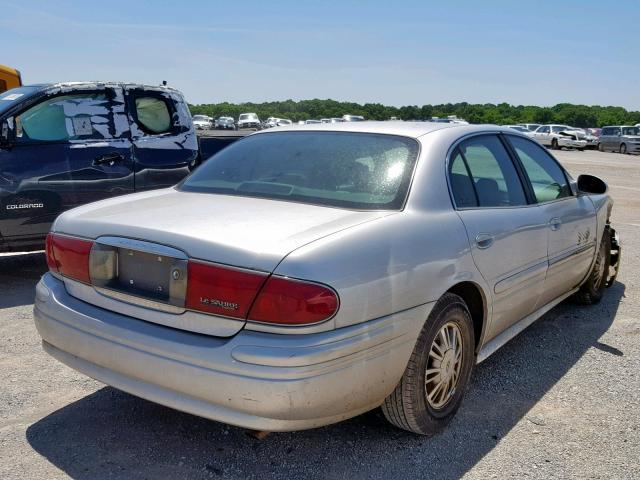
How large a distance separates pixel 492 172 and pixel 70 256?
2.38 metres

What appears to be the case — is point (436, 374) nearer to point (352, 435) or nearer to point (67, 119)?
point (352, 435)

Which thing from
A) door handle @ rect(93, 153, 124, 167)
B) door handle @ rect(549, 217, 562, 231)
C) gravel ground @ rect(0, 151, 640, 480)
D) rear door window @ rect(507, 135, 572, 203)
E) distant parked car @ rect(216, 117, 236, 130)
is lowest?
distant parked car @ rect(216, 117, 236, 130)

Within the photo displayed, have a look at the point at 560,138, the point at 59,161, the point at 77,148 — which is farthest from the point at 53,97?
the point at 560,138

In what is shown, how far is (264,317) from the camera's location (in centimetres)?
239

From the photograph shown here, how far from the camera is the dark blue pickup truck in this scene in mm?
5586

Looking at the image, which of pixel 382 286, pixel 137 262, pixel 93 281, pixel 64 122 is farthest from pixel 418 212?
pixel 64 122

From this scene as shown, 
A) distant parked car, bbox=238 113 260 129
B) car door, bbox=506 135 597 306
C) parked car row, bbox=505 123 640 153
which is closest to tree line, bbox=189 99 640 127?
distant parked car, bbox=238 113 260 129

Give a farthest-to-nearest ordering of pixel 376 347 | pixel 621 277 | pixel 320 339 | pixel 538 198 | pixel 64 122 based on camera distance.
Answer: pixel 621 277 < pixel 64 122 < pixel 538 198 < pixel 376 347 < pixel 320 339

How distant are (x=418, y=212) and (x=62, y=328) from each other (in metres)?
1.71

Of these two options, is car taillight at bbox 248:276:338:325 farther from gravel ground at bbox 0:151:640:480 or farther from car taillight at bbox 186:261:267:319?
gravel ground at bbox 0:151:640:480

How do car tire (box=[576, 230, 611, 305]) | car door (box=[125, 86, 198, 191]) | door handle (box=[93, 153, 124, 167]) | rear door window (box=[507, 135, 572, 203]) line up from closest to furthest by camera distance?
rear door window (box=[507, 135, 572, 203]), car tire (box=[576, 230, 611, 305]), door handle (box=[93, 153, 124, 167]), car door (box=[125, 86, 198, 191])

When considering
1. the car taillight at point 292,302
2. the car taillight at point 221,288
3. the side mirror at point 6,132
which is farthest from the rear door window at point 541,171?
the side mirror at point 6,132

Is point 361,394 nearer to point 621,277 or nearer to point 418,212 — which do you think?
point 418,212

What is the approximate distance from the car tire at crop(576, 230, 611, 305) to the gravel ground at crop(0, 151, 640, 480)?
1.05 metres
